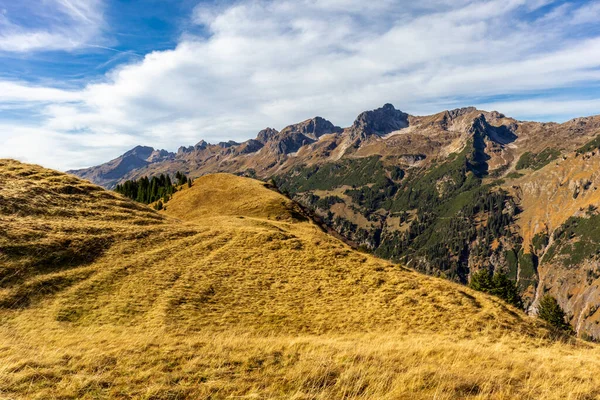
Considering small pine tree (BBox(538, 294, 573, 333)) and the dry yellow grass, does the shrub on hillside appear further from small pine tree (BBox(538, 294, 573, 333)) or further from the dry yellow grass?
the dry yellow grass

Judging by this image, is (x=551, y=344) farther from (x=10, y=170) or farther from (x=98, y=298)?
(x=10, y=170)

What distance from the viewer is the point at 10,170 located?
4812 cm

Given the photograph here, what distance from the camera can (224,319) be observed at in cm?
2359

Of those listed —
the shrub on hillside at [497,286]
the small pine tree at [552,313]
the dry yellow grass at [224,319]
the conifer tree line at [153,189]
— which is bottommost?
the small pine tree at [552,313]

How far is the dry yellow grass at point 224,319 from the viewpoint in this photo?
917 cm

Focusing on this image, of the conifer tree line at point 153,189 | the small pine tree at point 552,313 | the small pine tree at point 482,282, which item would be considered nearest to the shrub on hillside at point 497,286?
the small pine tree at point 482,282

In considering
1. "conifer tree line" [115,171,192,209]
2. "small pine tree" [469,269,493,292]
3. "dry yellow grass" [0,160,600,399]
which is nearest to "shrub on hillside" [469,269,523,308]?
"small pine tree" [469,269,493,292]

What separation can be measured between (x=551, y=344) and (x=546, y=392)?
17.0 metres

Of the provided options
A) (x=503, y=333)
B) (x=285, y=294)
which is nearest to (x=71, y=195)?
(x=285, y=294)

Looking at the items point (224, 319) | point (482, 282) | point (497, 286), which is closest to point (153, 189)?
point (224, 319)

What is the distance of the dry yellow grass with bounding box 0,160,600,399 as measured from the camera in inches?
361

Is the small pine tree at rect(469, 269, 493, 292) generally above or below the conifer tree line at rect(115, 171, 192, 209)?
below

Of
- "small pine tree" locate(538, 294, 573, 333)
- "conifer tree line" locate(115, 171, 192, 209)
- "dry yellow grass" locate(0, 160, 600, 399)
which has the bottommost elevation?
"small pine tree" locate(538, 294, 573, 333)

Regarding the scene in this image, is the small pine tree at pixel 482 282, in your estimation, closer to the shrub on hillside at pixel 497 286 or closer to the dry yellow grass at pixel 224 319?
the shrub on hillside at pixel 497 286
